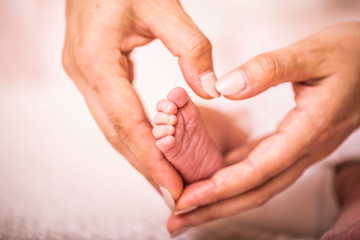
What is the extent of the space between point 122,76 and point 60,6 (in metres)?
0.15

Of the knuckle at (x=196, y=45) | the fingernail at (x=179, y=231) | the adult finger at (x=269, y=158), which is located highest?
the knuckle at (x=196, y=45)

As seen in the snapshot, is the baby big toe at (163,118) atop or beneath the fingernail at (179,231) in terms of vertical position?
atop

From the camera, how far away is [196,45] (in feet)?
1.12

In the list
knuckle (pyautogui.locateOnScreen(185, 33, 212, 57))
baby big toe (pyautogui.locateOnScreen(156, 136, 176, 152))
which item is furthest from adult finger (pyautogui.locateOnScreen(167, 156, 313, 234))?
knuckle (pyautogui.locateOnScreen(185, 33, 212, 57))

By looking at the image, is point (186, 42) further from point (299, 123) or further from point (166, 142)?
point (299, 123)

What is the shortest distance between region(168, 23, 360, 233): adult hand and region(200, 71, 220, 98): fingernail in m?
0.13

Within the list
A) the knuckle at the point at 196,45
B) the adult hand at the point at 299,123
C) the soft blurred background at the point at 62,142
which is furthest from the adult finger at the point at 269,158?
the knuckle at the point at 196,45

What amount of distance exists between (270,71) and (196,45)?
0.37 ft

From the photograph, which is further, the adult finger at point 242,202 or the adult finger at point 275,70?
the adult finger at point 242,202

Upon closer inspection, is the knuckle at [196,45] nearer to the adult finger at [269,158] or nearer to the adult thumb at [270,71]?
the adult thumb at [270,71]

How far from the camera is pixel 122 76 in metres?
0.37

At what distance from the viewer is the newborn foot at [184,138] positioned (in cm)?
35

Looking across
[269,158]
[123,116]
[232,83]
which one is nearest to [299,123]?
[269,158]

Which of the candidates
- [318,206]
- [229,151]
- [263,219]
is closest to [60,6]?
[229,151]
